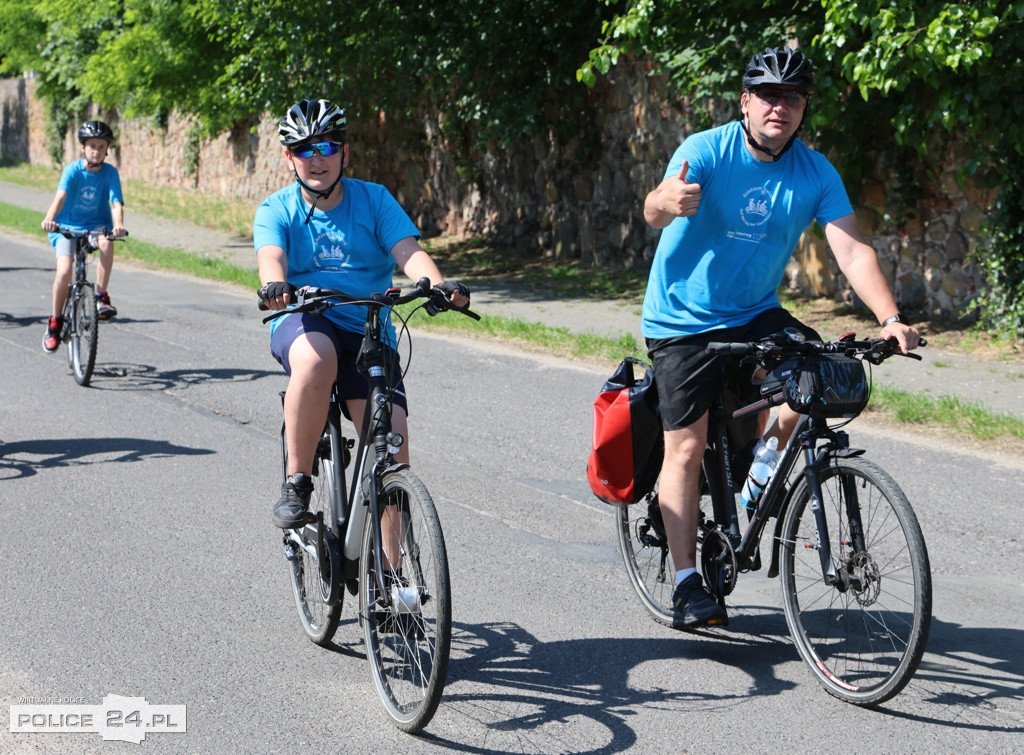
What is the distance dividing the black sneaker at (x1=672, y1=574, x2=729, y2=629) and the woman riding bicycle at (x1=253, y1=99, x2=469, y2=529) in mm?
1103

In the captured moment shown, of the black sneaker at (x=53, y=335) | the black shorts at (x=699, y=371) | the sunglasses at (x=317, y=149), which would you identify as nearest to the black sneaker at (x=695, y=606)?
the black shorts at (x=699, y=371)

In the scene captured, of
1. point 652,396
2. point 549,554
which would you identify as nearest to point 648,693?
point 652,396

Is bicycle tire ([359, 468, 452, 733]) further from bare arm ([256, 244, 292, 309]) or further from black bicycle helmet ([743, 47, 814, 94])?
black bicycle helmet ([743, 47, 814, 94])

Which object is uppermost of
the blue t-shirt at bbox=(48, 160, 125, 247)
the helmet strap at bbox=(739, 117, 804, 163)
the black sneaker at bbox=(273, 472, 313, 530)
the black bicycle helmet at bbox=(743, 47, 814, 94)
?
the black bicycle helmet at bbox=(743, 47, 814, 94)

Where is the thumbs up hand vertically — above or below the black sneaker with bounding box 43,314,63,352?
above

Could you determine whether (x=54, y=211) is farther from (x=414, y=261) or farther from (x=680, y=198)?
(x=680, y=198)

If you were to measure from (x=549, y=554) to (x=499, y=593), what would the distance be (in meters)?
0.60

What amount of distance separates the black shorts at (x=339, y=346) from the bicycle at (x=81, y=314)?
5.58 m

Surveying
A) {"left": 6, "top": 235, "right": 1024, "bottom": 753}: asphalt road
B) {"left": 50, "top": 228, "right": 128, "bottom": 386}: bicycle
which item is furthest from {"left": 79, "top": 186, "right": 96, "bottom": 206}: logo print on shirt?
{"left": 6, "top": 235, "right": 1024, "bottom": 753}: asphalt road

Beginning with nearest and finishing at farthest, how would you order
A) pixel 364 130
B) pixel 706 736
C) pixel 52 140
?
pixel 706 736 → pixel 364 130 → pixel 52 140

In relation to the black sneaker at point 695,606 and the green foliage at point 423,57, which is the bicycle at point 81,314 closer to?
the black sneaker at point 695,606

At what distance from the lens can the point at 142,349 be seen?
1134 cm

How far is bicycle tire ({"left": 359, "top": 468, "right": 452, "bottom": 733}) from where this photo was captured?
144 inches

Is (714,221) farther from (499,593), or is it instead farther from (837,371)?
(499,593)
